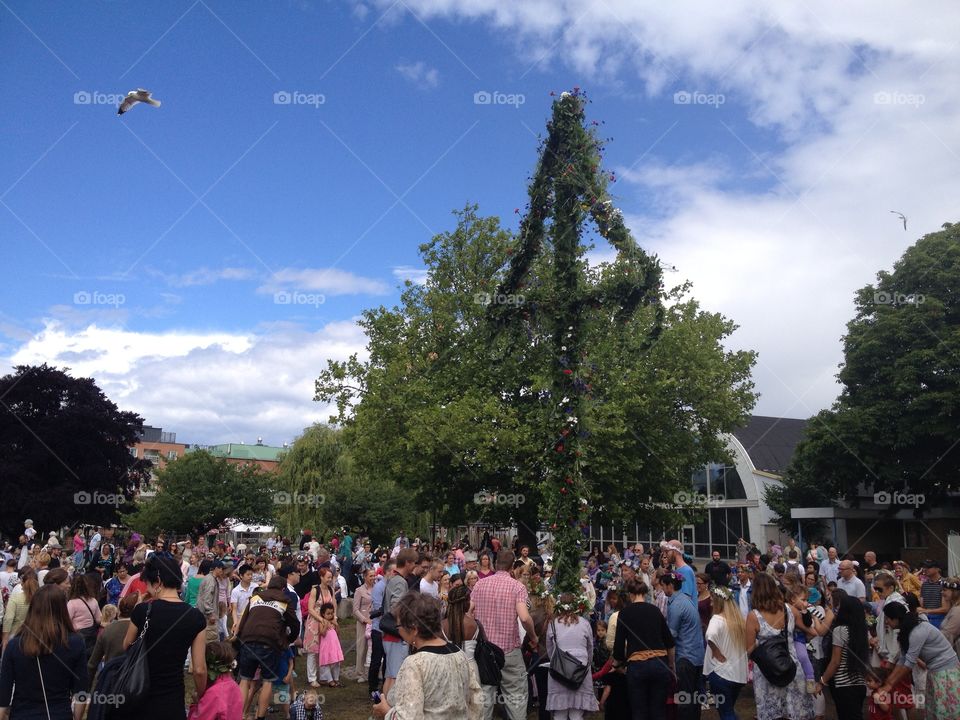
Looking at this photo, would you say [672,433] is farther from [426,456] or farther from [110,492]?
[110,492]

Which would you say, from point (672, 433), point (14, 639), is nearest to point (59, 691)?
point (14, 639)

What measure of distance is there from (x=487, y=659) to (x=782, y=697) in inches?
110

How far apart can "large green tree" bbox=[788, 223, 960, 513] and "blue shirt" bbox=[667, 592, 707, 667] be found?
24.7 m

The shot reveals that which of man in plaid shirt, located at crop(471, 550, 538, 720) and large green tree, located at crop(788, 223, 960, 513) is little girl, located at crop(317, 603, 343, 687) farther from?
large green tree, located at crop(788, 223, 960, 513)

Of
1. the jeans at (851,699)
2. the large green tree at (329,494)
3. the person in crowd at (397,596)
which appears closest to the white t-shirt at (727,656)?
the jeans at (851,699)

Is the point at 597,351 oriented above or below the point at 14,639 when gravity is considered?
above

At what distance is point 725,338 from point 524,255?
22.0m

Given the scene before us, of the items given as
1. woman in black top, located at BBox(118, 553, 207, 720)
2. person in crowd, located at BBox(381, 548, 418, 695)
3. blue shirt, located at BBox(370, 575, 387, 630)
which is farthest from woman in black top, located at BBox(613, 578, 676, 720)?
blue shirt, located at BBox(370, 575, 387, 630)

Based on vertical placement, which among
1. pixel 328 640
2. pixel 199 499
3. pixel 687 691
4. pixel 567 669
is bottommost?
pixel 328 640

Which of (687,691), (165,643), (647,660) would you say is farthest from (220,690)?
(687,691)

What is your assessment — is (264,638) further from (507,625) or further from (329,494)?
(329,494)

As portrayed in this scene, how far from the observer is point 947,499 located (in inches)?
1217

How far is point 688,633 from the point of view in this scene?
7.86 metres

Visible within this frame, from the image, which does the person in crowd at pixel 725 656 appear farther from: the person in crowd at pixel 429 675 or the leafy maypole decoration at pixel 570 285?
the person in crowd at pixel 429 675
